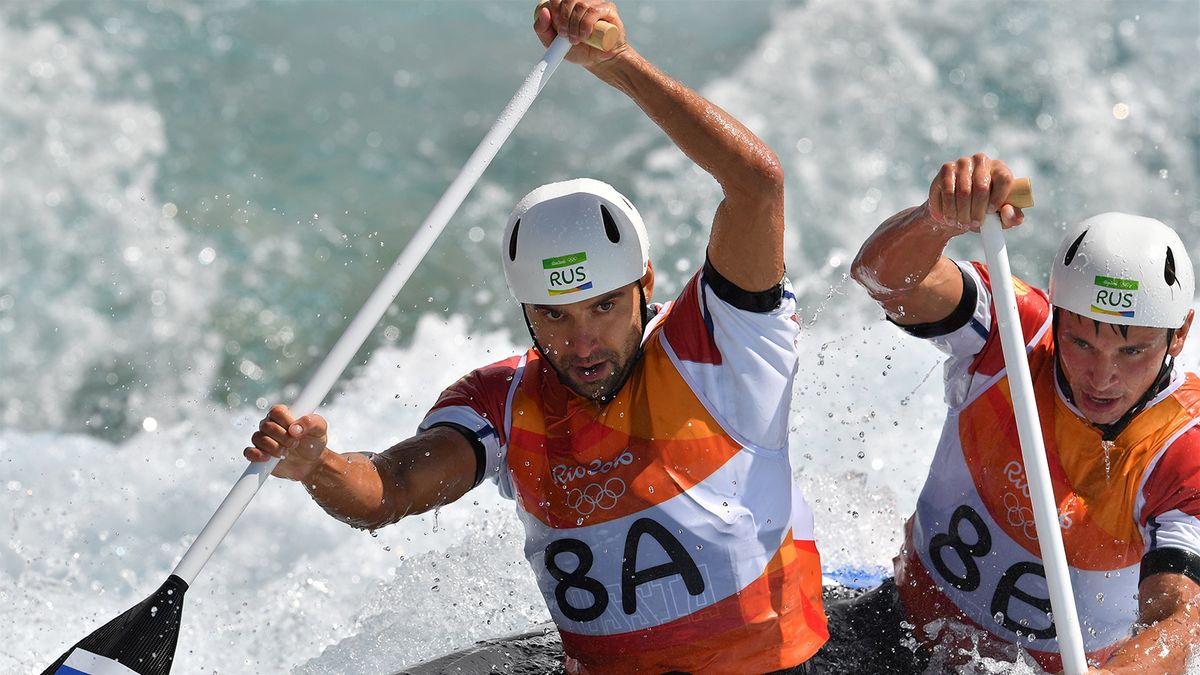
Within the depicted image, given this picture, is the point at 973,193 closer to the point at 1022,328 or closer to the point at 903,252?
the point at 903,252

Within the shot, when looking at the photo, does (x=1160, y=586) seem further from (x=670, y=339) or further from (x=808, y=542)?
(x=670, y=339)

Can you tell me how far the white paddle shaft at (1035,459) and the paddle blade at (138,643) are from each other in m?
1.81

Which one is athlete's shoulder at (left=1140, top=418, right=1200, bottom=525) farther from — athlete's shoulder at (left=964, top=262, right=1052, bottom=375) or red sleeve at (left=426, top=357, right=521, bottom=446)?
red sleeve at (left=426, top=357, right=521, bottom=446)

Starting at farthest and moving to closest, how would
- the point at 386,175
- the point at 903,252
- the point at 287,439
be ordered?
the point at 386,175 → the point at 903,252 → the point at 287,439

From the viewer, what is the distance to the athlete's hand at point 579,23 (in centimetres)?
317

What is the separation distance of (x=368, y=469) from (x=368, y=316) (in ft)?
1.09

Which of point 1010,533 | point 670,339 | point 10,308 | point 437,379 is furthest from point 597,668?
point 10,308

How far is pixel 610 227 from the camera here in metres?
3.16

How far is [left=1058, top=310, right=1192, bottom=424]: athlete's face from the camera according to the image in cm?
314

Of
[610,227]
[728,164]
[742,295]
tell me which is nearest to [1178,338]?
[742,295]

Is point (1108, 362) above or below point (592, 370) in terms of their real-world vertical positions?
below

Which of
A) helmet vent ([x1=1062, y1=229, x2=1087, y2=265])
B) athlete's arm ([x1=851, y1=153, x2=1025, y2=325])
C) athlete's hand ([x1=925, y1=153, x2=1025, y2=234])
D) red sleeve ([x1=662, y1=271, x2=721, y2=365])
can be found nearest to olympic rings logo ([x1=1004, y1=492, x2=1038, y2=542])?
athlete's arm ([x1=851, y1=153, x2=1025, y2=325])

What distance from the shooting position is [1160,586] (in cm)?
303

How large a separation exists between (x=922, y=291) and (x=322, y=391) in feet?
4.51
